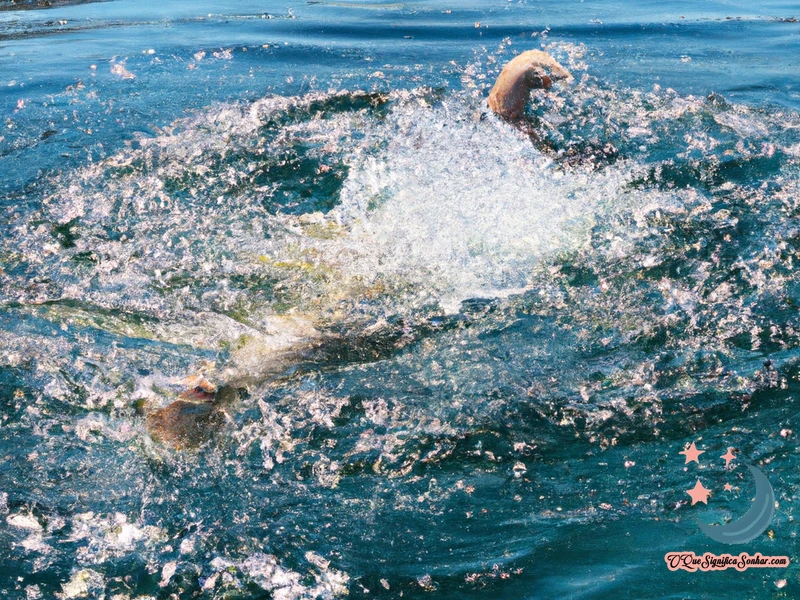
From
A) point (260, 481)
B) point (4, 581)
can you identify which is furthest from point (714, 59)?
point (4, 581)

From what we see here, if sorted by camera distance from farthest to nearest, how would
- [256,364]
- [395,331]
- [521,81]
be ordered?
[521,81], [395,331], [256,364]

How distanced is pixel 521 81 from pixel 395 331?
255 cm

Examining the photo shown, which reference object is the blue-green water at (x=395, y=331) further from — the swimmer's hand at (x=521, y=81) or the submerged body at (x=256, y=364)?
the swimmer's hand at (x=521, y=81)

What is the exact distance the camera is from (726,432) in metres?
2.62

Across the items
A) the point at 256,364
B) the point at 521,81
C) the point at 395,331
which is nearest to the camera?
the point at 256,364

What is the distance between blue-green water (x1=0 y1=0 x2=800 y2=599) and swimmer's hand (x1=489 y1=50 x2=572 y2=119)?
16 centimetres

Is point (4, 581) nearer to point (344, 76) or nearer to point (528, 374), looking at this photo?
point (528, 374)

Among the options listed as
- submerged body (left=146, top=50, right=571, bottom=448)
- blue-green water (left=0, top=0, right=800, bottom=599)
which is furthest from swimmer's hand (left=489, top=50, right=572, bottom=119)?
submerged body (left=146, top=50, right=571, bottom=448)

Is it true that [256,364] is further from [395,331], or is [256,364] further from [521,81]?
[521,81]

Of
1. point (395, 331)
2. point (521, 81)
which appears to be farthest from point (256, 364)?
point (521, 81)

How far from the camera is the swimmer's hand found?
4.96m

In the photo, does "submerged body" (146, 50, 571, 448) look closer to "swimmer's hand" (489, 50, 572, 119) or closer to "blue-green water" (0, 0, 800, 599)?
"blue-green water" (0, 0, 800, 599)

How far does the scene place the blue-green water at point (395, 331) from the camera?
228 centimetres

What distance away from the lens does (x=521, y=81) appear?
4965mm
